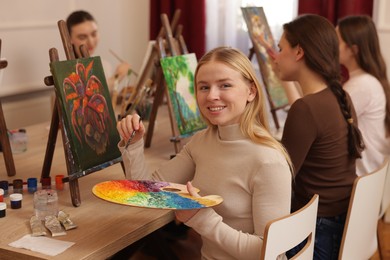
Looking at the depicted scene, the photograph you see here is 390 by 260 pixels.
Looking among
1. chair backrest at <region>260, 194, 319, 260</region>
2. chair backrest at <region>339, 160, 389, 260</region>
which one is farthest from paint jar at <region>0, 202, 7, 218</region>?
chair backrest at <region>339, 160, 389, 260</region>

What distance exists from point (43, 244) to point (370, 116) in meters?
1.79

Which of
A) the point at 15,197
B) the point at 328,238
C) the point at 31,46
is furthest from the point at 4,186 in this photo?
the point at 31,46

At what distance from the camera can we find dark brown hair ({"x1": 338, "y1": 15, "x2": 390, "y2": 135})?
119 inches

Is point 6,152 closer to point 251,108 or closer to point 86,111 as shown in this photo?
point 86,111

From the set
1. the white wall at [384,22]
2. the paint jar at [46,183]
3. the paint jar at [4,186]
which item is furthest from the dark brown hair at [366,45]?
the paint jar at [4,186]

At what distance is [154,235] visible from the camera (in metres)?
2.79

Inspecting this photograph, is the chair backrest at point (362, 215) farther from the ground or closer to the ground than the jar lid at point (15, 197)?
closer to the ground

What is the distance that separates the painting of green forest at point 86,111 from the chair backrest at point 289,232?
2.53 feet

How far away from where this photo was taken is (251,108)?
1891 millimetres

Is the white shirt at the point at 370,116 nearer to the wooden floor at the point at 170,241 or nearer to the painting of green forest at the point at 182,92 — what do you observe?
the wooden floor at the point at 170,241

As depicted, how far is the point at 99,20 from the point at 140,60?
0.53m

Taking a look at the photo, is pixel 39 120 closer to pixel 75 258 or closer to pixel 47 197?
pixel 47 197

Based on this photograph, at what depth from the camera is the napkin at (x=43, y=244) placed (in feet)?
5.48

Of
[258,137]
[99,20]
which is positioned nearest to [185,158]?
[258,137]
